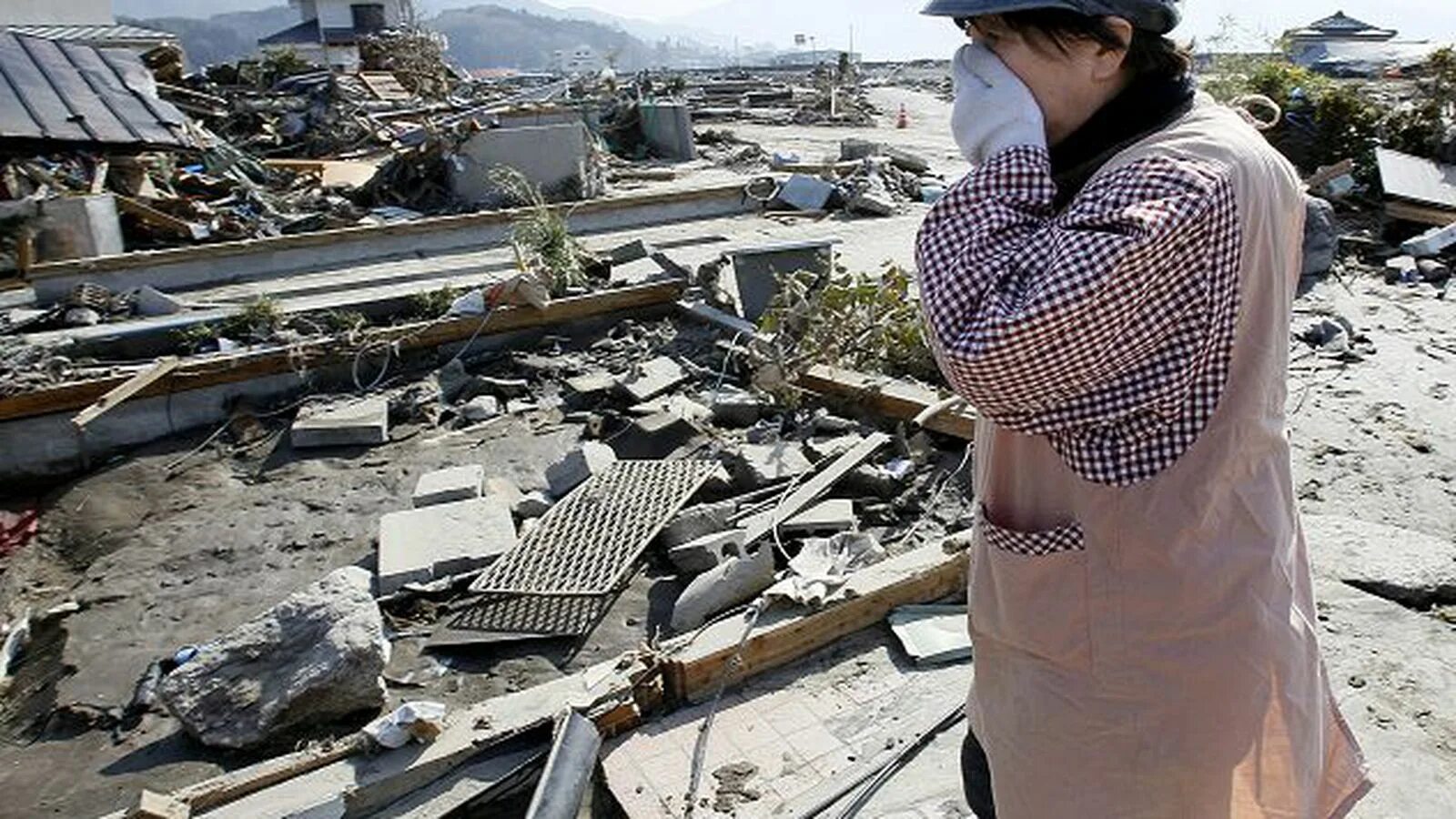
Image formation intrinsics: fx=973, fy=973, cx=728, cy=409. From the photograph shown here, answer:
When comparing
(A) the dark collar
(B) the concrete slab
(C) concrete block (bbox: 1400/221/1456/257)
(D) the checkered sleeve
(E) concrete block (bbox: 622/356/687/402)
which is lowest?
(B) the concrete slab

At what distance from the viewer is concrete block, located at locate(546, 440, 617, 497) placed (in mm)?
4848

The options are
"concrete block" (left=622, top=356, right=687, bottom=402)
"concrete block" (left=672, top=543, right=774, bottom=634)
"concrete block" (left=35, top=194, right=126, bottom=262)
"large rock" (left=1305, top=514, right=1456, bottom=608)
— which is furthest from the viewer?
"concrete block" (left=35, top=194, right=126, bottom=262)

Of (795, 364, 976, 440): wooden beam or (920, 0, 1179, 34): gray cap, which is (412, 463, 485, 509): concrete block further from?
(920, 0, 1179, 34): gray cap

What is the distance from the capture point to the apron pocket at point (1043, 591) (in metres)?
1.33

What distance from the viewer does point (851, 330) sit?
18.7 feet

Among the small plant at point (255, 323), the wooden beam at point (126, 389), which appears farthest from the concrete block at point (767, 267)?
the wooden beam at point (126, 389)

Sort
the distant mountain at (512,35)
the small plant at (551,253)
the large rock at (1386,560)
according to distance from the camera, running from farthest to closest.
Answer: the distant mountain at (512,35), the small plant at (551,253), the large rock at (1386,560)

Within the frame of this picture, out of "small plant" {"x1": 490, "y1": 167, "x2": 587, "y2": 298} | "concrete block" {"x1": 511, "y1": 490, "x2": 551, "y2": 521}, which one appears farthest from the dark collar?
"small plant" {"x1": 490, "y1": 167, "x2": 587, "y2": 298}

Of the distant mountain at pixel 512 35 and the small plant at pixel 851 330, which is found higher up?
the distant mountain at pixel 512 35

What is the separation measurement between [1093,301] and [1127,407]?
171mm

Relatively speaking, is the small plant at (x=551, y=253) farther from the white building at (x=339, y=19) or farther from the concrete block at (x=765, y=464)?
the white building at (x=339, y=19)

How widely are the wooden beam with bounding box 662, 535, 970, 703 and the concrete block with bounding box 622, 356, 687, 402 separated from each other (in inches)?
95.4

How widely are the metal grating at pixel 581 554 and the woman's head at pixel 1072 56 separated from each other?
292 cm

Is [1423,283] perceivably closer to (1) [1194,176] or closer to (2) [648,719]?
(2) [648,719]
